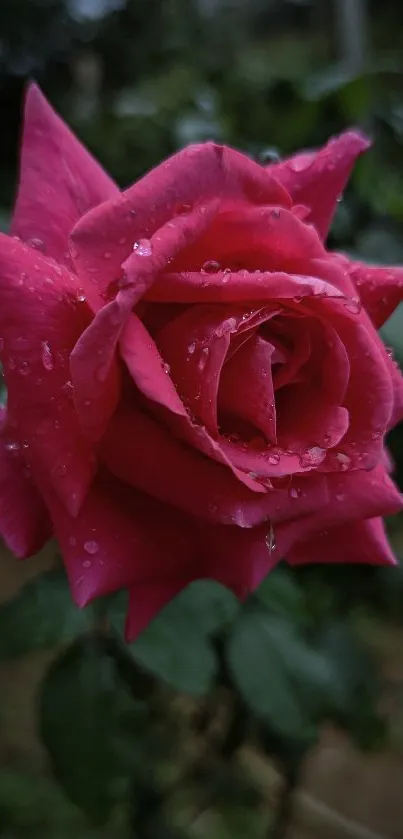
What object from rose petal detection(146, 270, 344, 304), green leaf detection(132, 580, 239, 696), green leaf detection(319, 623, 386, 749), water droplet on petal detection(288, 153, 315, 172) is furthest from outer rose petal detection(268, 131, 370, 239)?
green leaf detection(319, 623, 386, 749)

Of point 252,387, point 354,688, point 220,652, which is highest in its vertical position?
point 252,387

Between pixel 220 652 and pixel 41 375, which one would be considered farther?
pixel 220 652

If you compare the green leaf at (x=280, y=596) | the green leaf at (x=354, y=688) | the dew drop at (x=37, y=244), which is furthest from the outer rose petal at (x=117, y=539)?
the green leaf at (x=354, y=688)

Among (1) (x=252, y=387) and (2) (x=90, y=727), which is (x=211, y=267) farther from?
(2) (x=90, y=727)

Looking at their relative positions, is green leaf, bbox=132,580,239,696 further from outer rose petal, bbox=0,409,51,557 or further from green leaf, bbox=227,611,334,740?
outer rose petal, bbox=0,409,51,557

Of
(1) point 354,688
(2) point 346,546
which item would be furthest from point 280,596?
(2) point 346,546

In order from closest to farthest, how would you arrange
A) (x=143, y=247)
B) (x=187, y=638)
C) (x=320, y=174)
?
(x=143, y=247)
(x=320, y=174)
(x=187, y=638)
